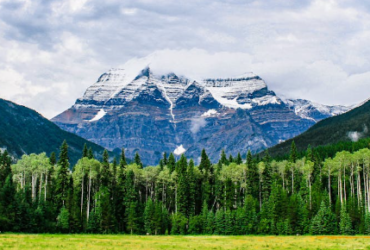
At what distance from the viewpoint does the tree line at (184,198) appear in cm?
12506

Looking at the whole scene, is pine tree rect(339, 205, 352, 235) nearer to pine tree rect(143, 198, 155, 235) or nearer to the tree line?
the tree line

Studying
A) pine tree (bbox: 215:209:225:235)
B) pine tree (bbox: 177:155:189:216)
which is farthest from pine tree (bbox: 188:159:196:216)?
pine tree (bbox: 215:209:225:235)

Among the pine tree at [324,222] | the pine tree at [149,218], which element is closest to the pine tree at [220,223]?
the pine tree at [149,218]

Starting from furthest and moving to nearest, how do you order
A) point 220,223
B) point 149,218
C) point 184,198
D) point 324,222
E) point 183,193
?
point 183,193 < point 184,198 < point 149,218 < point 220,223 < point 324,222

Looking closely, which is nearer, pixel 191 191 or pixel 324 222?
pixel 324 222

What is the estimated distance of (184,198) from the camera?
146m

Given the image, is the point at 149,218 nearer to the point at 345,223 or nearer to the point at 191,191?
the point at 191,191

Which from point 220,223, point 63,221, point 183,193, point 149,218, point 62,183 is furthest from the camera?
point 183,193

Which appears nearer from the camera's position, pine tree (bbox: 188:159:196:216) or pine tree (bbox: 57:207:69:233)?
pine tree (bbox: 57:207:69:233)

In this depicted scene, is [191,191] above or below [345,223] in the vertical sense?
above

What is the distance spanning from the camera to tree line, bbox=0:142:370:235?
410 feet

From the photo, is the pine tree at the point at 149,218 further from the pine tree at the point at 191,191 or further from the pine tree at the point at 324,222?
the pine tree at the point at 324,222

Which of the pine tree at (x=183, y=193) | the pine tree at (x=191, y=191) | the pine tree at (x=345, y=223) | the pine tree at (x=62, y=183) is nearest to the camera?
the pine tree at (x=345, y=223)

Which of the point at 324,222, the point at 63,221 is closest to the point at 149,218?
the point at 63,221
